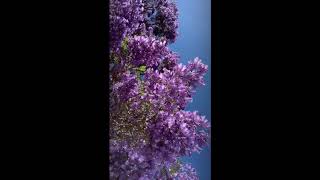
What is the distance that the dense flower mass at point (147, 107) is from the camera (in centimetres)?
237

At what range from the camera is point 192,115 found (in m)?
2.49

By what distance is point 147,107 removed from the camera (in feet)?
8.20

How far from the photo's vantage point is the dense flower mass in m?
2.37
